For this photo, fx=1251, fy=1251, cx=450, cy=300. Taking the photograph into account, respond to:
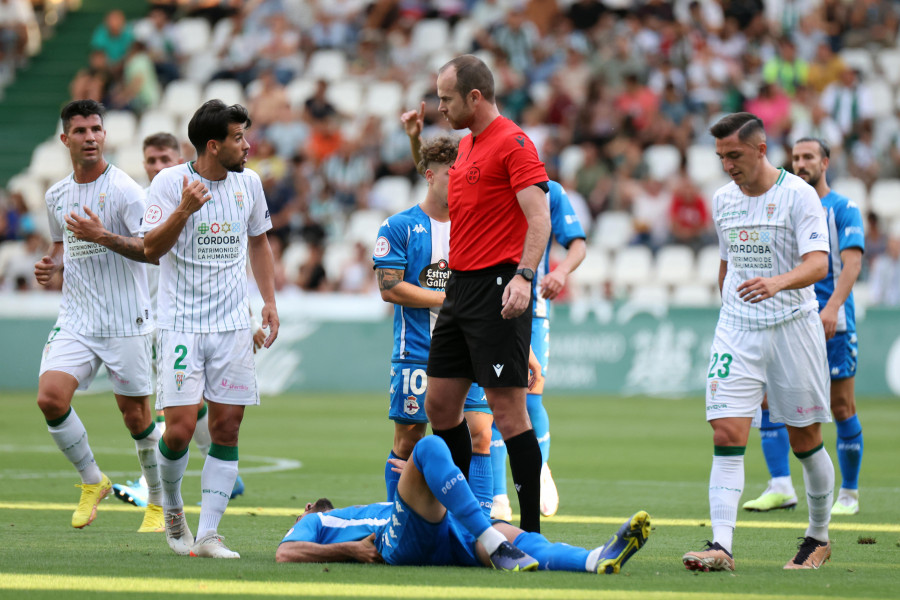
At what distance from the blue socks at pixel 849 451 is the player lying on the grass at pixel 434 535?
3.77 metres

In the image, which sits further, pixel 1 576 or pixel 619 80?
pixel 619 80

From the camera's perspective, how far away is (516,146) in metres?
6.29

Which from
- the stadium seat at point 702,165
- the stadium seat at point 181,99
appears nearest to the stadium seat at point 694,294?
the stadium seat at point 702,165

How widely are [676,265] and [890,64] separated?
21.7 ft

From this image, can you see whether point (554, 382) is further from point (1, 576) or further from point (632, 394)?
point (1, 576)

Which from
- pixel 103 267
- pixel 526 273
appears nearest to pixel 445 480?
pixel 526 273

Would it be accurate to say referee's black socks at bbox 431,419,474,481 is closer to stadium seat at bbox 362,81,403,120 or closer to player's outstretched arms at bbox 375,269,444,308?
player's outstretched arms at bbox 375,269,444,308

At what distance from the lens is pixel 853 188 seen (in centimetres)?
2103

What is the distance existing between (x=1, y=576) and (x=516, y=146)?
3.16m

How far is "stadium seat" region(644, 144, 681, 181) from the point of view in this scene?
21875mm

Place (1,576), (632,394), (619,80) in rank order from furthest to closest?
(619,80) → (632,394) → (1,576)

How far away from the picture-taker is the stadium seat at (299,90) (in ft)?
82.8

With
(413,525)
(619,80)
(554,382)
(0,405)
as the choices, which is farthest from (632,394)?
(413,525)

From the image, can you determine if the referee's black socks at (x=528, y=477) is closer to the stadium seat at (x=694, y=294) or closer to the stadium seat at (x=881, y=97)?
the stadium seat at (x=694, y=294)
